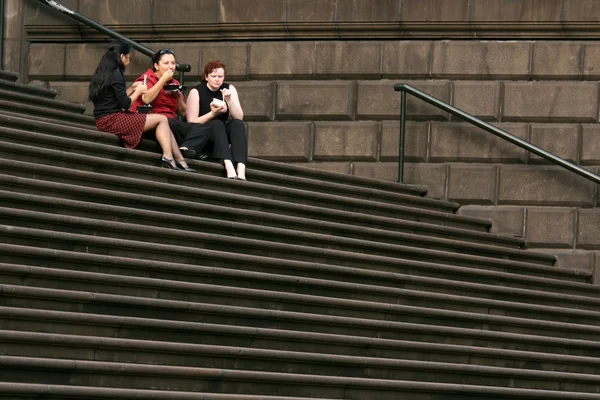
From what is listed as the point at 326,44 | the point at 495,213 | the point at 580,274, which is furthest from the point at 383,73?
the point at 580,274

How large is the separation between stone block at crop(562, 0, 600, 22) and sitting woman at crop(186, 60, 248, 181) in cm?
417

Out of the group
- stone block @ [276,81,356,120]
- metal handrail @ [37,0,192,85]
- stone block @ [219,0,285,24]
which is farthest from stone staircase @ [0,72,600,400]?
stone block @ [219,0,285,24]

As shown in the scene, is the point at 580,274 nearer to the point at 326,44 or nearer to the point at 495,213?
the point at 495,213

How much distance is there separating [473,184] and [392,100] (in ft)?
4.14

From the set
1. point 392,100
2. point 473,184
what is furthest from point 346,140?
point 473,184

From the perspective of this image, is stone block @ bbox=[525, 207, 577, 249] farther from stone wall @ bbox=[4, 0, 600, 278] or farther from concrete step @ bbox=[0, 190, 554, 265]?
concrete step @ bbox=[0, 190, 554, 265]

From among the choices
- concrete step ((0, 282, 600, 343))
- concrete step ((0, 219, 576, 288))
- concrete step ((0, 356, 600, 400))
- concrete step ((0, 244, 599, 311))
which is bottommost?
concrete step ((0, 356, 600, 400))

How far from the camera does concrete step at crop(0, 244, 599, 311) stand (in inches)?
381

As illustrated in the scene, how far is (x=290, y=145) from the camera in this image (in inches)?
629

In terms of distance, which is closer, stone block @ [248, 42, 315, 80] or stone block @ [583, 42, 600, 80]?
stone block @ [583, 42, 600, 80]

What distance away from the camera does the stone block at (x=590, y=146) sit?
15.2 meters

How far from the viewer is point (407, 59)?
1579 cm

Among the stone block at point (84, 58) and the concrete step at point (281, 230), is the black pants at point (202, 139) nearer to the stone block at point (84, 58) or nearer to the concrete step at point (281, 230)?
the concrete step at point (281, 230)

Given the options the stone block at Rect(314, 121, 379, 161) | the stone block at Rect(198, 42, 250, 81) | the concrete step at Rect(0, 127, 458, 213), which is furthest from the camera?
the stone block at Rect(198, 42, 250, 81)
